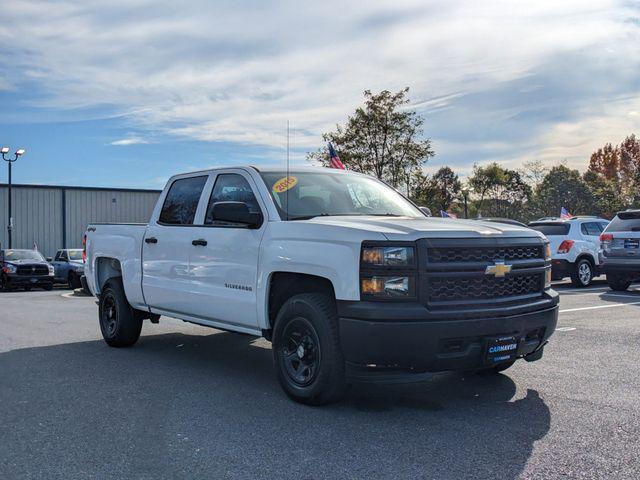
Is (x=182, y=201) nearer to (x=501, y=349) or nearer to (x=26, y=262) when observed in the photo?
(x=501, y=349)

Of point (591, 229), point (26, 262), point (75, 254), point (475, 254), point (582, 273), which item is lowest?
point (26, 262)

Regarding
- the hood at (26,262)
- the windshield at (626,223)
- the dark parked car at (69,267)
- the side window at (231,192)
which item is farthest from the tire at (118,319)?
the hood at (26,262)

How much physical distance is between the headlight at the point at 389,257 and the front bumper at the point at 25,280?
22.3 meters

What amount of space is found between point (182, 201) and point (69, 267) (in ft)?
66.4

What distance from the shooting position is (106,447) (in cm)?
410

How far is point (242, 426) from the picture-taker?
14.8 feet

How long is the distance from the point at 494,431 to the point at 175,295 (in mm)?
3500

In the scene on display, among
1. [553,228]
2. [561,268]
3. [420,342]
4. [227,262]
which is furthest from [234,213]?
[553,228]

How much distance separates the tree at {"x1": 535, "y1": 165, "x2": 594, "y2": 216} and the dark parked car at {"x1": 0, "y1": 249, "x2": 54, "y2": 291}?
1664 inches

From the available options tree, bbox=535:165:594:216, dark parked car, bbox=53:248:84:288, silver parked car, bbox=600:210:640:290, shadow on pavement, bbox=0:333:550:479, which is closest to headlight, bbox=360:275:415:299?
shadow on pavement, bbox=0:333:550:479

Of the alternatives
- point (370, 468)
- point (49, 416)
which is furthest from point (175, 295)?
point (370, 468)

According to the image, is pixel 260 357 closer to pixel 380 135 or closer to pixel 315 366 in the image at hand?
pixel 315 366

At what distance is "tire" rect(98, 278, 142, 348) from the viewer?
299 inches

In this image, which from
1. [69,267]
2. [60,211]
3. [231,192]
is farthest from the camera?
[60,211]
